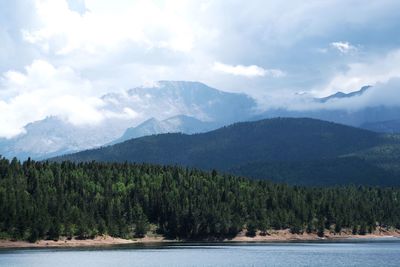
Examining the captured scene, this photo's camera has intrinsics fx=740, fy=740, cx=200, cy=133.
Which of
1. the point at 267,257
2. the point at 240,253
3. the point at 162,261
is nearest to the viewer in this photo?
the point at 162,261

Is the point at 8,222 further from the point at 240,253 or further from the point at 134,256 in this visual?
the point at 240,253

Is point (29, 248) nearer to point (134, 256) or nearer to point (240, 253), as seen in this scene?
point (134, 256)

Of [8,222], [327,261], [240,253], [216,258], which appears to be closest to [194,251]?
[240,253]

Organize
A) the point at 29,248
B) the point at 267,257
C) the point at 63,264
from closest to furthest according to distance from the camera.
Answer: the point at 63,264, the point at 267,257, the point at 29,248

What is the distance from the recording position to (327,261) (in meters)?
152

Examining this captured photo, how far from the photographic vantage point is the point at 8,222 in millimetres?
199625

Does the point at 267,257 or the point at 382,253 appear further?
the point at 382,253

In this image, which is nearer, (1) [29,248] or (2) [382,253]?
Answer: (2) [382,253]

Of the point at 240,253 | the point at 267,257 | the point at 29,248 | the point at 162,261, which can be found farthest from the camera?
the point at 29,248

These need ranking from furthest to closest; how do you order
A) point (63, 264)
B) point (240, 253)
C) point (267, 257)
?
point (240, 253) < point (267, 257) < point (63, 264)

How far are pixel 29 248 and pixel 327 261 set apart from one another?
82.3 m

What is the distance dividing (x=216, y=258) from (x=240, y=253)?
1802 cm

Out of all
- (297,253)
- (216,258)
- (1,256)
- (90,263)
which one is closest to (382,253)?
(297,253)

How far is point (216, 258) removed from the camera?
159375 mm
